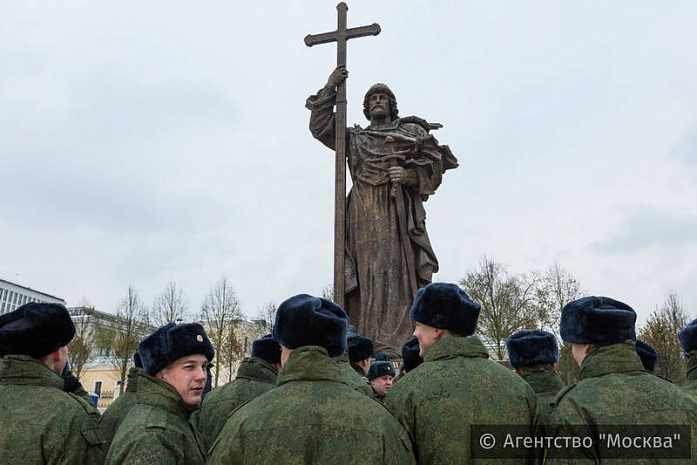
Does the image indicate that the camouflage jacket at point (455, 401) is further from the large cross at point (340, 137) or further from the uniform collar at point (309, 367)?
the large cross at point (340, 137)

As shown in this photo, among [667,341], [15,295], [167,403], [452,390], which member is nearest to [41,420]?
[167,403]

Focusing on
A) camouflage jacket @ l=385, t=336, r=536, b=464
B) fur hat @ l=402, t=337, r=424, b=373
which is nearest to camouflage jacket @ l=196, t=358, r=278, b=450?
fur hat @ l=402, t=337, r=424, b=373

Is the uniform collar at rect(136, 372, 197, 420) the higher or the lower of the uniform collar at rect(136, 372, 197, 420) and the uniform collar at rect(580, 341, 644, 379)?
the lower

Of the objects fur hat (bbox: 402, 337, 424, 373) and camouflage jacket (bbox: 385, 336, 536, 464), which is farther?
fur hat (bbox: 402, 337, 424, 373)

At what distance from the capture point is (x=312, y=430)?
91.0 inches

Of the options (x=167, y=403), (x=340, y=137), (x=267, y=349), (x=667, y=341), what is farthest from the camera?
(x=667, y=341)

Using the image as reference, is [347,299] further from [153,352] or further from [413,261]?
[153,352]

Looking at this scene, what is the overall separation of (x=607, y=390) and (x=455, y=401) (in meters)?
0.67

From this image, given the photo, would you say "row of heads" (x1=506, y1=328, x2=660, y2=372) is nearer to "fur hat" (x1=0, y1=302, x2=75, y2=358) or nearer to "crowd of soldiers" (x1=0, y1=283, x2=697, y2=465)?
"crowd of soldiers" (x1=0, y1=283, x2=697, y2=465)

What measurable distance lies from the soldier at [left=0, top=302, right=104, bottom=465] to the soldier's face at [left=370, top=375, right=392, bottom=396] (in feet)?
8.80

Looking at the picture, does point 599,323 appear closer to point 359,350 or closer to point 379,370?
point 359,350

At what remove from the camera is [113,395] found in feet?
137

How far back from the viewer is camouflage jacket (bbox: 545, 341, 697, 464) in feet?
8.40

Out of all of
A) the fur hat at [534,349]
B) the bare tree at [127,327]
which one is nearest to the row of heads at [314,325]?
the fur hat at [534,349]
